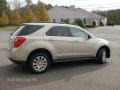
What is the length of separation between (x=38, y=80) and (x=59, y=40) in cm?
183

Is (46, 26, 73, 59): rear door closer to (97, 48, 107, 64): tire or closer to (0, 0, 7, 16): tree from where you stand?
(97, 48, 107, 64): tire

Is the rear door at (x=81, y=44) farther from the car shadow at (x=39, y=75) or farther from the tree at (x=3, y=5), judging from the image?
the tree at (x=3, y=5)

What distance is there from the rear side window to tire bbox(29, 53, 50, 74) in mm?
805

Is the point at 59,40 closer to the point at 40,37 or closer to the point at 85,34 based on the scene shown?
the point at 40,37

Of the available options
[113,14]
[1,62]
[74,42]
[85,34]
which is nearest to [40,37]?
[74,42]

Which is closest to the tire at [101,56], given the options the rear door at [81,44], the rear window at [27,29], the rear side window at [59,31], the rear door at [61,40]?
the rear door at [81,44]

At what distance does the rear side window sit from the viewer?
8.18 m

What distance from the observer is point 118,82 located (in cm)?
679

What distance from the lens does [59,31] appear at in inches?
331

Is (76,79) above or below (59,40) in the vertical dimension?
below

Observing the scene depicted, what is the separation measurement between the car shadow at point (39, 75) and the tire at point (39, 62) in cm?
19

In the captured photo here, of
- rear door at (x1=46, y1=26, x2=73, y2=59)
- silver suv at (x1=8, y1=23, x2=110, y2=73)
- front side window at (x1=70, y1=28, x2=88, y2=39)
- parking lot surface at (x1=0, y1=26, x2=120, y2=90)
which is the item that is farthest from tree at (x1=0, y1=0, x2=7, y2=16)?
rear door at (x1=46, y1=26, x2=73, y2=59)

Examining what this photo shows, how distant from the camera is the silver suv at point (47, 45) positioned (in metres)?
7.63

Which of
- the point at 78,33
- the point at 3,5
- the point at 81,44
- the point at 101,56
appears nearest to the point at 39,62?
the point at 81,44
